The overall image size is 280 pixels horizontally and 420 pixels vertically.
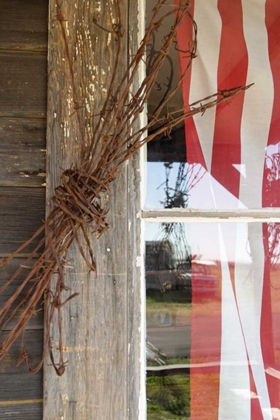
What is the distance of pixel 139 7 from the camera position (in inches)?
40.3

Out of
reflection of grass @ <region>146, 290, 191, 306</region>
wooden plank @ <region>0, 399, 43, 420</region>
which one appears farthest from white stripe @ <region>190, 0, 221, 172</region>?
wooden plank @ <region>0, 399, 43, 420</region>

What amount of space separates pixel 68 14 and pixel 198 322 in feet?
2.71

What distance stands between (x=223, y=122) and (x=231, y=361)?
629 mm

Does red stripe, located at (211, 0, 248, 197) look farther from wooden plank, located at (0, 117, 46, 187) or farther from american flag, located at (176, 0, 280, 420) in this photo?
wooden plank, located at (0, 117, 46, 187)

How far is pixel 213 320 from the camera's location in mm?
1071

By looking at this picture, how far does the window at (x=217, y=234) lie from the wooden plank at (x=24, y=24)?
282 mm

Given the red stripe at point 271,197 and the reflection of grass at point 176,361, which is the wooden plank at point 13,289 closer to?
the reflection of grass at point 176,361

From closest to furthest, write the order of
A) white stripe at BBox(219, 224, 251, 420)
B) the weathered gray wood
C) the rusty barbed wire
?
the rusty barbed wire < the weathered gray wood < white stripe at BBox(219, 224, 251, 420)

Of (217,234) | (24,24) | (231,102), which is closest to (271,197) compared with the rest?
(217,234)

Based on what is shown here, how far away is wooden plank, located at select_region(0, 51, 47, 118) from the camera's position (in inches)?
38.5

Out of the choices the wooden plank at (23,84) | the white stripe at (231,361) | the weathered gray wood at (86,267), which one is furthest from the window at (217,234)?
the wooden plank at (23,84)

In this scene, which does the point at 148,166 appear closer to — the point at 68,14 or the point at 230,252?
the point at 230,252

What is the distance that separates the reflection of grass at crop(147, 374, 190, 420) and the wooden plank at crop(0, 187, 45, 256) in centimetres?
49

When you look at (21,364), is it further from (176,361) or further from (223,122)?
(223,122)
